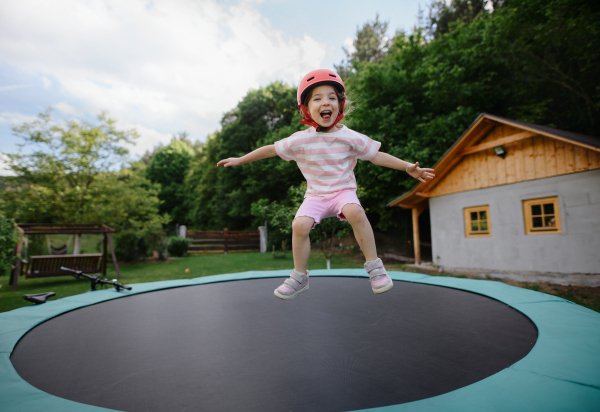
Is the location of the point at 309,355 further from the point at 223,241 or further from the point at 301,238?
the point at 223,241

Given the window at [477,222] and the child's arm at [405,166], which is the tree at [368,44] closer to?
the window at [477,222]

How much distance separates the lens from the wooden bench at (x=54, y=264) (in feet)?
16.2

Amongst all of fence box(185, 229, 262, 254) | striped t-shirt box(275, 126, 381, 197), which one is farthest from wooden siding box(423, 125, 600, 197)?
fence box(185, 229, 262, 254)

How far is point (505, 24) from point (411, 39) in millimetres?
2389

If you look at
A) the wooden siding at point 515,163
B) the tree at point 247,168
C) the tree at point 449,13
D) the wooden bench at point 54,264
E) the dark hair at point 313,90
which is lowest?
the wooden bench at point 54,264

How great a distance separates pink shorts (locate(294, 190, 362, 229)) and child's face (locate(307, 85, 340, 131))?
1.15ft

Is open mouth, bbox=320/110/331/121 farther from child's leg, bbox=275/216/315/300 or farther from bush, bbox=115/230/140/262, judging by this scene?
bush, bbox=115/230/140/262

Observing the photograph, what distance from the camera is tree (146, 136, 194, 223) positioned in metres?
19.2

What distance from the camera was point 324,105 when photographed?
1.45m

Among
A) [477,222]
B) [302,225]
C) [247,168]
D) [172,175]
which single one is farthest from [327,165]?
[172,175]

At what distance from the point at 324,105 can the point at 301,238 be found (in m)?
0.63

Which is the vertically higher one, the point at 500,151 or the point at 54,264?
the point at 500,151

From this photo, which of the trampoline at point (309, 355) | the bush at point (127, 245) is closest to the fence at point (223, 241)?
the bush at point (127, 245)

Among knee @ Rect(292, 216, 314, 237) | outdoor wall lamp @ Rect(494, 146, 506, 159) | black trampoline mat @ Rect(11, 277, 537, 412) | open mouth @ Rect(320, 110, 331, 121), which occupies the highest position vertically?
outdoor wall lamp @ Rect(494, 146, 506, 159)
